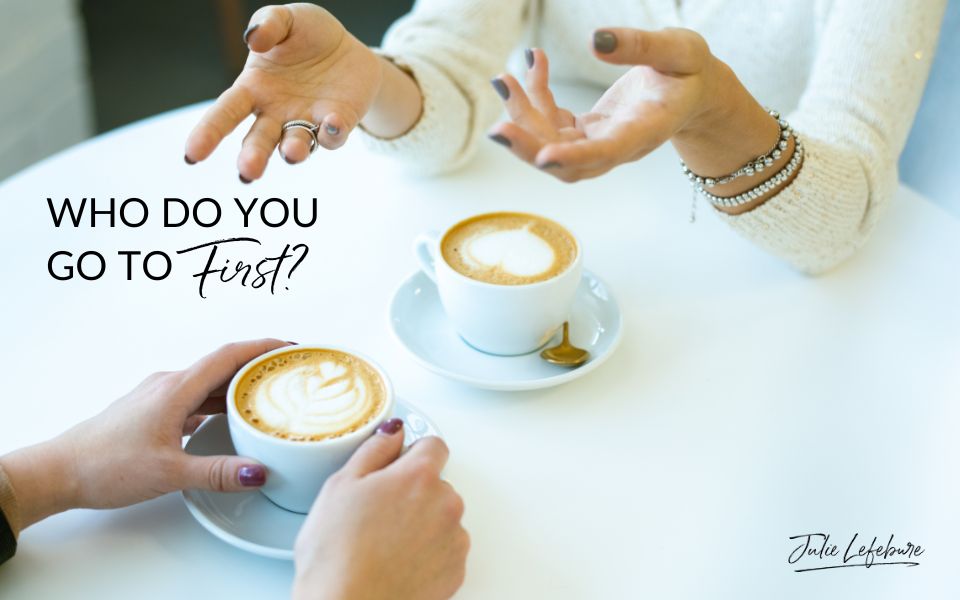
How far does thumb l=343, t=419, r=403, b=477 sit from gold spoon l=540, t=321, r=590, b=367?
0.23 metres

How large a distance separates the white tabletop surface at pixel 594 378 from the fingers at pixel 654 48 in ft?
0.96

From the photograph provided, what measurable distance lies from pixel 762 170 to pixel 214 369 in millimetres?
593

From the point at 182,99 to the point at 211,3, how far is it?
539mm

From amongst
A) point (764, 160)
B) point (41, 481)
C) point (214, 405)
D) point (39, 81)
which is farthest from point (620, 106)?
point (39, 81)

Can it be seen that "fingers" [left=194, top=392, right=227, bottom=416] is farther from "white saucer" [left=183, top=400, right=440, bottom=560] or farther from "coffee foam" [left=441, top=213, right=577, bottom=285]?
"coffee foam" [left=441, top=213, right=577, bottom=285]

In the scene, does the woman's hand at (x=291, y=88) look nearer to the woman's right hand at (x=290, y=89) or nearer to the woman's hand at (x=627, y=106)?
the woman's right hand at (x=290, y=89)

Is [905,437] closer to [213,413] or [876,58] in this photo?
[876,58]

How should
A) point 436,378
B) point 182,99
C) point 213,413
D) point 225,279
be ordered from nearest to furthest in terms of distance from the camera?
1. point 213,413
2. point 436,378
3. point 225,279
4. point 182,99

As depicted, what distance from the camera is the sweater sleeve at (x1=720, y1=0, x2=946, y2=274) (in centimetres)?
100

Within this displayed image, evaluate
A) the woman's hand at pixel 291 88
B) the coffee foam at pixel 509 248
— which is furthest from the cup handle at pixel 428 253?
the woman's hand at pixel 291 88

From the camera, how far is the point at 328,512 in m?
0.65

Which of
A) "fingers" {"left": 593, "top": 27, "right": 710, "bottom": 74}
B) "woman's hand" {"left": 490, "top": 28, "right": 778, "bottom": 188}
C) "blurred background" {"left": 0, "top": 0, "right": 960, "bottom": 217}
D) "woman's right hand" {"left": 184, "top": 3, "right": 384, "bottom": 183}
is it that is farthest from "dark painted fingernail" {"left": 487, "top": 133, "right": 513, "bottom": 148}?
"blurred background" {"left": 0, "top": 0, "right": 960, "bottom": 217}

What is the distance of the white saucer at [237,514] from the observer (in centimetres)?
68

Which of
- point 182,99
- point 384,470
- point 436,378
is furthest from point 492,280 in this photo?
point 182,99
